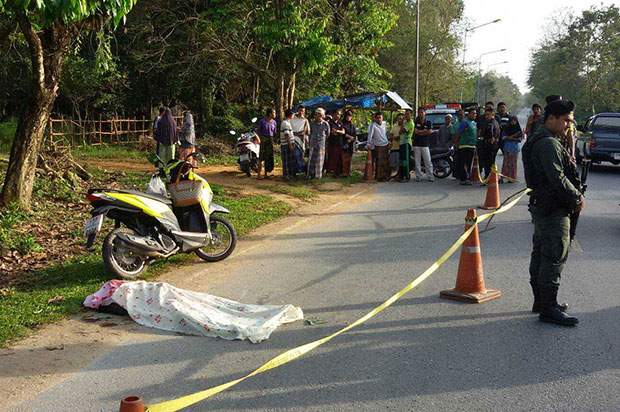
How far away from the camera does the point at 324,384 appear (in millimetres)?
4238

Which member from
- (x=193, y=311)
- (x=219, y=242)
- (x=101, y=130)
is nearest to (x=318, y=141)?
(x=219, y=242)

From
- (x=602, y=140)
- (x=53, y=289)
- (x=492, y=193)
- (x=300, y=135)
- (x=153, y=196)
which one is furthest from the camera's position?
(x=602, y=140)

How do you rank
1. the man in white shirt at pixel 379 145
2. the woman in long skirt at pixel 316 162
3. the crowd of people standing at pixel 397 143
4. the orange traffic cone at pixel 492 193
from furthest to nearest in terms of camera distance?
the man in white shirt at pixel 379 145, the woman in long skirt at pixel 316 162, the crowd of people standing at pixel 397 143, the orange traffic cone at pixel 492 193

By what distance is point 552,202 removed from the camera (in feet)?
17.9

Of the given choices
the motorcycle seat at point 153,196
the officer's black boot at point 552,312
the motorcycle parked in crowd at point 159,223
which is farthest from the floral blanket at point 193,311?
the officer's black boot at point 552,312

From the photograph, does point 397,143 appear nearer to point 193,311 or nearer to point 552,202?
point 552,202

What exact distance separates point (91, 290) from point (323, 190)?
354 inches

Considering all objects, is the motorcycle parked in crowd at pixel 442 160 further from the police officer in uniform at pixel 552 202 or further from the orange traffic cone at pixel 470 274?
the police officer in uniform at pixel 552 202

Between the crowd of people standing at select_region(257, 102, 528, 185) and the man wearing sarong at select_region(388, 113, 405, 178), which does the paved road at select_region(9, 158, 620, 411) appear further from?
the man wearing sarong at select_region(388, 113, 405, 178)

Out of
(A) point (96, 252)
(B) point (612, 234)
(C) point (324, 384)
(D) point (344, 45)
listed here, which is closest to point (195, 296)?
(C) point (324, 384)

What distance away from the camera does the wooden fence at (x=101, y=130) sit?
945 inches

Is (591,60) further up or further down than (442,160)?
further up

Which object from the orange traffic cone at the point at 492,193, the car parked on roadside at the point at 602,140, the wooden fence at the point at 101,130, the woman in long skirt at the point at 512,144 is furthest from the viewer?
the wooden fence at the point at 101,130

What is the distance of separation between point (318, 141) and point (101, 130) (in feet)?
44.0
